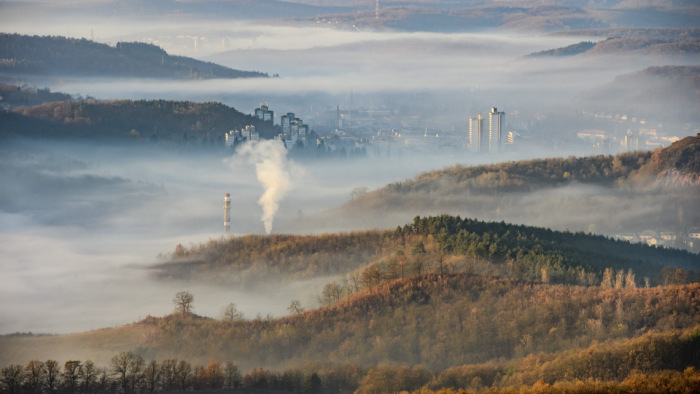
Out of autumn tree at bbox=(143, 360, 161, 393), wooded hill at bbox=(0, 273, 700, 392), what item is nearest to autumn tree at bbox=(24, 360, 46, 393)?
wooded hill at bbox=(0, 273, 700, 392)

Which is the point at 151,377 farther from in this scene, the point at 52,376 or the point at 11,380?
the point at 11,380

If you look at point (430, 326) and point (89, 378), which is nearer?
point (89, 378)

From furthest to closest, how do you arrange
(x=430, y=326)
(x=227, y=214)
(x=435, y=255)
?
(x=227, y=214)
(x=435, y=255)
(x=430, y=326)

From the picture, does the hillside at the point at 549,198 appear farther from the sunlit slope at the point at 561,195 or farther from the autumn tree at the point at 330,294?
the autumn tree at the point at 330,294

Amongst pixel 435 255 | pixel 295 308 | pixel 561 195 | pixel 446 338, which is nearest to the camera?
pixel 446 338

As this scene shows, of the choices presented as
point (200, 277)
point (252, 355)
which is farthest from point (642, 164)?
point (252, 355)

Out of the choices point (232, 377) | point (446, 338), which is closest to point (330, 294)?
point (446, 338)
